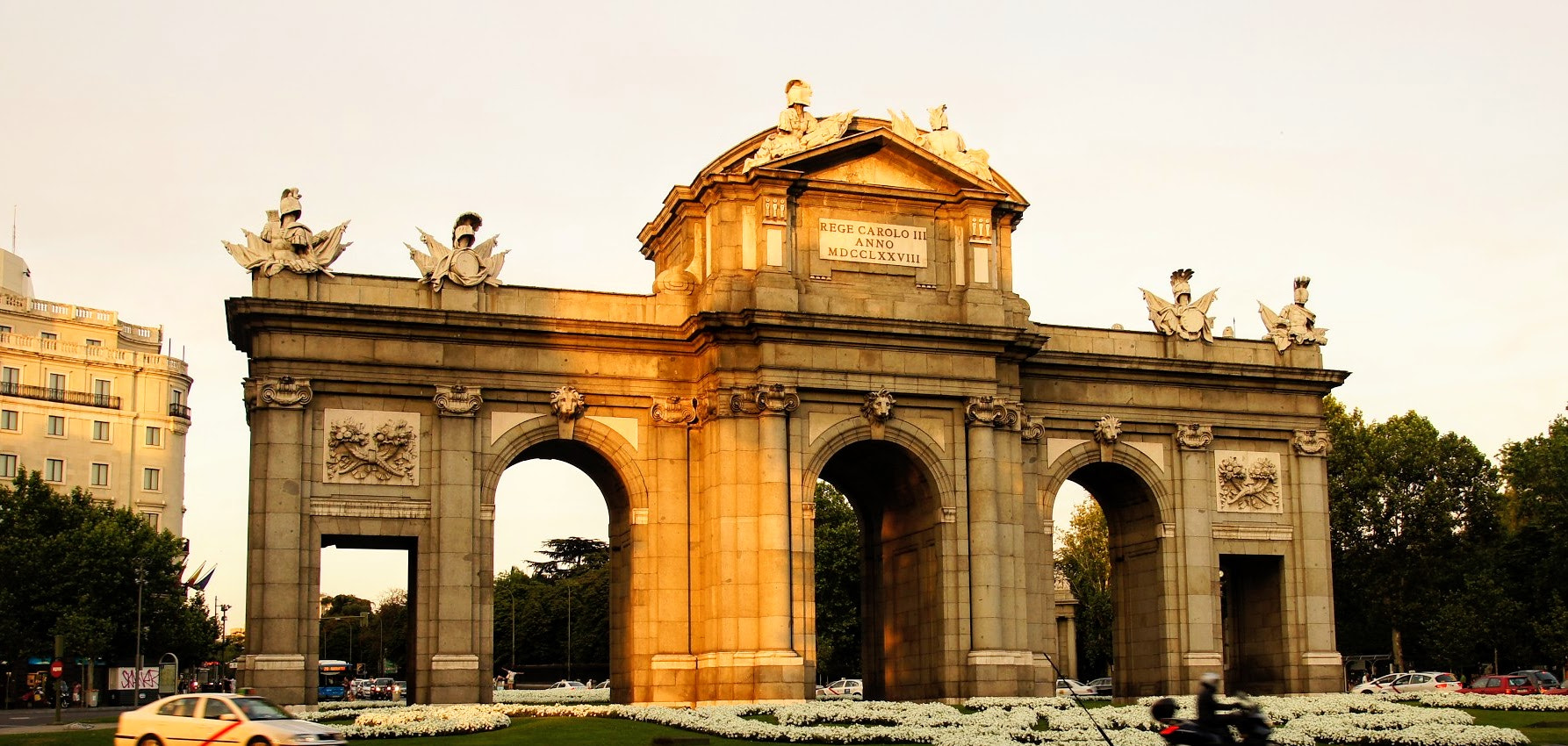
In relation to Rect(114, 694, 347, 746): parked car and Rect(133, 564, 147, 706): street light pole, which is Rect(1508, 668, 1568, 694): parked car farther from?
Rect(133, 564, 147, 706): street light pole

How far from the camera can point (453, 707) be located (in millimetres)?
38156

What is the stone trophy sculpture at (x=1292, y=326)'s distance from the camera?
2039 inches

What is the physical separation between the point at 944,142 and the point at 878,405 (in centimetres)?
814

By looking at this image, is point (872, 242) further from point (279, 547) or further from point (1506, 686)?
point (1506, 686)

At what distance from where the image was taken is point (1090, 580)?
96625mm

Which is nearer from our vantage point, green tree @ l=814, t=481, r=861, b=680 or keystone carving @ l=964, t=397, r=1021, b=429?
keystone carving @ l=964, t=397, r=1021, b=429

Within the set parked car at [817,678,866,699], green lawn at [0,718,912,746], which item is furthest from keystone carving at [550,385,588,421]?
parked car at [817,678,866,699]

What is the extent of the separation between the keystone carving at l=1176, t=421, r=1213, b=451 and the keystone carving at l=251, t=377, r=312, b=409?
25429 millimetres

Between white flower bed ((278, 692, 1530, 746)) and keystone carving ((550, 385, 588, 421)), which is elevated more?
keystone carving ((550, 385, 588, 421))

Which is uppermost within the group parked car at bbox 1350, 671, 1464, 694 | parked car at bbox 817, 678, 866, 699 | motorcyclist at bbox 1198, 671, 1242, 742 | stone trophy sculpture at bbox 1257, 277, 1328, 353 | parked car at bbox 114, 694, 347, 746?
stone trophy sculpture at bbox 1257, 277, 1328, 353

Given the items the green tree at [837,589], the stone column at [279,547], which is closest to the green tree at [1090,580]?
the green tree at [837,589]

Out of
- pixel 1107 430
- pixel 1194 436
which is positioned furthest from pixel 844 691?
pixel 1194 436

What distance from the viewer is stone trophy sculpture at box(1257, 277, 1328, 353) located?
51.8 m

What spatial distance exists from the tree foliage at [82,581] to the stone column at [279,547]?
101ft
